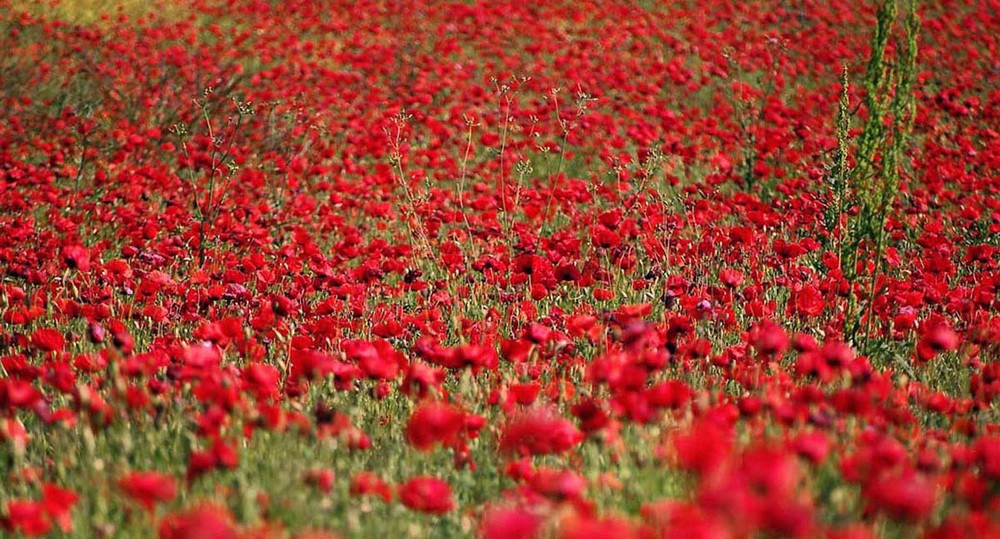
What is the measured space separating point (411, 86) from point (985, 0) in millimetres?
8028

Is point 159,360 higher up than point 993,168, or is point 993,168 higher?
point 159,360

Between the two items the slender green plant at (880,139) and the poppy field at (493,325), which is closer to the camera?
the poppy field at (493,325)

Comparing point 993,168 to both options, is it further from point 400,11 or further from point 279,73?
point 400,11

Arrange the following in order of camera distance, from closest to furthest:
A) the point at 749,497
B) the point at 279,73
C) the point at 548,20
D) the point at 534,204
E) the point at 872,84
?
the point at 749,497
the point at 872,84
the point at 534,204
the point at 279,73
the point at 548,20

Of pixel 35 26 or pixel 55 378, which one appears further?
pixel 35 26

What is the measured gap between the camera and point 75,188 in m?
5.99

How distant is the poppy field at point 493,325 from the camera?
1.95m

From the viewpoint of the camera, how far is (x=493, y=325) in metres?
3.59

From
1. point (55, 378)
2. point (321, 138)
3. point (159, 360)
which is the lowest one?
point (321, 138)

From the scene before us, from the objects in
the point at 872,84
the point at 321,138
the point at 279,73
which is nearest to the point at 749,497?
the point at 872,84

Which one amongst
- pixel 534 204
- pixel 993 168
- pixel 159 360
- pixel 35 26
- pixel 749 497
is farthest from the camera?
pixel 35 26

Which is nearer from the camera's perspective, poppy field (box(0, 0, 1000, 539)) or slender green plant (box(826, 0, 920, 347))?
poppy field (box(0, 0, 1000, 539))

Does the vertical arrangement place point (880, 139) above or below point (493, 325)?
above

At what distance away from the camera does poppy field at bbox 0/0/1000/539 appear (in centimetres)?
195
